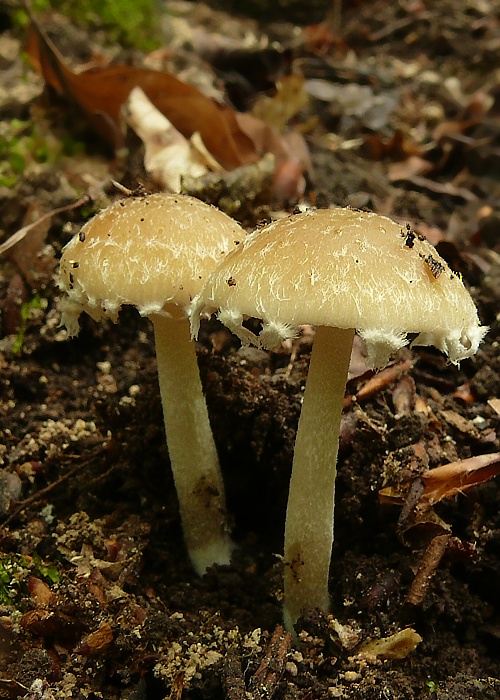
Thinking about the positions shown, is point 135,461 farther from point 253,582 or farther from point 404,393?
point 404,393

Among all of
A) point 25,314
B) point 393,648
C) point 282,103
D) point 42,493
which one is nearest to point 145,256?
point 42,493

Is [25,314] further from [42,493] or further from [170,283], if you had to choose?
[170,283]

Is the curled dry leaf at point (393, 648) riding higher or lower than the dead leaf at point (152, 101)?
lower

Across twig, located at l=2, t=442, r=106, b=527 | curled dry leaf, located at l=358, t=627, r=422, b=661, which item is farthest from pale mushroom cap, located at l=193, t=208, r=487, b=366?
twig, located at l=2, t=442, r=106, b=527

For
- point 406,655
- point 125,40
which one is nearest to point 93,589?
point 406,655

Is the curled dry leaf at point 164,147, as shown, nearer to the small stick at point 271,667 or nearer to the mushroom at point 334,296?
the mushroom at point 334,296

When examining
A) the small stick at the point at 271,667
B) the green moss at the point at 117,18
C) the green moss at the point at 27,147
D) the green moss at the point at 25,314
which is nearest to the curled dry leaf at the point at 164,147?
the green moss at the point at 27,147
